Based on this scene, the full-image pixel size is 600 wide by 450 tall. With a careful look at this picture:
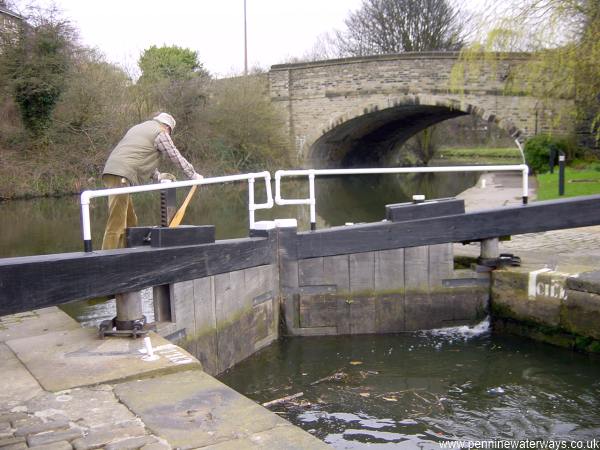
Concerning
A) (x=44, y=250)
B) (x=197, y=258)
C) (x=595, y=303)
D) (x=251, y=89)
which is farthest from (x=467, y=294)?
(x=251, y=89)

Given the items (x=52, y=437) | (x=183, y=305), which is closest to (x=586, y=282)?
(x=183, y=305)

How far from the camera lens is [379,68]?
81.7 feet

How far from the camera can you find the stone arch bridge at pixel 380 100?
22.6 m

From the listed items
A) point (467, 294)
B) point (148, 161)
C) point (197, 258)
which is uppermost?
point (148, 161)

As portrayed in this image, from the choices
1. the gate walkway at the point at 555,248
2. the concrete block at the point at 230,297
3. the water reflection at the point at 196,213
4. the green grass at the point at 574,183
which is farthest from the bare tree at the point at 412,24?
the concrete block at the point at 230,297

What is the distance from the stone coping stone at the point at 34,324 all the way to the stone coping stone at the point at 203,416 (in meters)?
1.35

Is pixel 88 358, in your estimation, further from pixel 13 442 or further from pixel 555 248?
pixel 555 248

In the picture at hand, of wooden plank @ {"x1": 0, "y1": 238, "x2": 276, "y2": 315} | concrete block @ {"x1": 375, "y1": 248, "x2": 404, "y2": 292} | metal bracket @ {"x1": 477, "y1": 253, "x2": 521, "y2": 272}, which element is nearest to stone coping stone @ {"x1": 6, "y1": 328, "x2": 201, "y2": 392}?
wooden plank @ {"x1": 0, "y1": 238, "x2": 276, "y2": 315}

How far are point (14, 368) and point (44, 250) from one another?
7.06 meters

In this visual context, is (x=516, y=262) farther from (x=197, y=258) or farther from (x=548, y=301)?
(x=197, y=258)

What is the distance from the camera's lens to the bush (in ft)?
66.5

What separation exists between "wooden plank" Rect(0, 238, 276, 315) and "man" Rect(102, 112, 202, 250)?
73 cm

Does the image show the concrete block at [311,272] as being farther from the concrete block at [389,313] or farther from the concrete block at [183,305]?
the concrete block at [183,305]

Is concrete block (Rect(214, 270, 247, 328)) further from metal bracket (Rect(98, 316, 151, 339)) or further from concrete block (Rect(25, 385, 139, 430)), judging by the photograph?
concrete block (Rect(25, 385, 139, 430))
